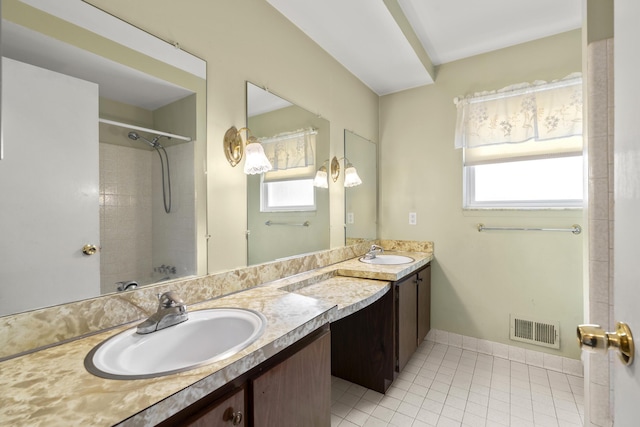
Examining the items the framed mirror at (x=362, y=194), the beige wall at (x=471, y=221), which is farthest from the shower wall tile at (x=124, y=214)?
the beige wall at (x=471, y=221)

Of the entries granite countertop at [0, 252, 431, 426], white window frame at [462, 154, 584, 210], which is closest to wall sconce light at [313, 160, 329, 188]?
granite countertop at [0, 252, 431, 426]

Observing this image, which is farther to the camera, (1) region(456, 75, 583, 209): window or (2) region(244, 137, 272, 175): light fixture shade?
(1) region(456, 75, 583, 209): window

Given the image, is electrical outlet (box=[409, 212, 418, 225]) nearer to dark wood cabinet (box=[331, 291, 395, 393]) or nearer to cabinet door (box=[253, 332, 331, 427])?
dark wood cabinet (box=[331, 291, 395, 393])

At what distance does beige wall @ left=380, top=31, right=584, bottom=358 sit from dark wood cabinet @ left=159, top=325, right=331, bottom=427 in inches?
69.5

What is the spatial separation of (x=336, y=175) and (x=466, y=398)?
1.72 metres

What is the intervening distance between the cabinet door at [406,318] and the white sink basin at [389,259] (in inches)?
7.7

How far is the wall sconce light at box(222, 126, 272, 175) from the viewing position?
4.81ft

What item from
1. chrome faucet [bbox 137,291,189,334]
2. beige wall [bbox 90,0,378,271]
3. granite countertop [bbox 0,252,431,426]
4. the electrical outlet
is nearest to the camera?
granite countertop [bbox 0,252,431,426]

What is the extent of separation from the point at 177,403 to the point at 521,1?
263 cm

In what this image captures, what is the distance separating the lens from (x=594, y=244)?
1270 mm

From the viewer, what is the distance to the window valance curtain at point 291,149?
67.6 inches

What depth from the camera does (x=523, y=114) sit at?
2182 millimetres

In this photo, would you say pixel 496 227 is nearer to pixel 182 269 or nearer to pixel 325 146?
pixel 325 146

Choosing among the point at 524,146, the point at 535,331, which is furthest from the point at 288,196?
the point at 535,331
